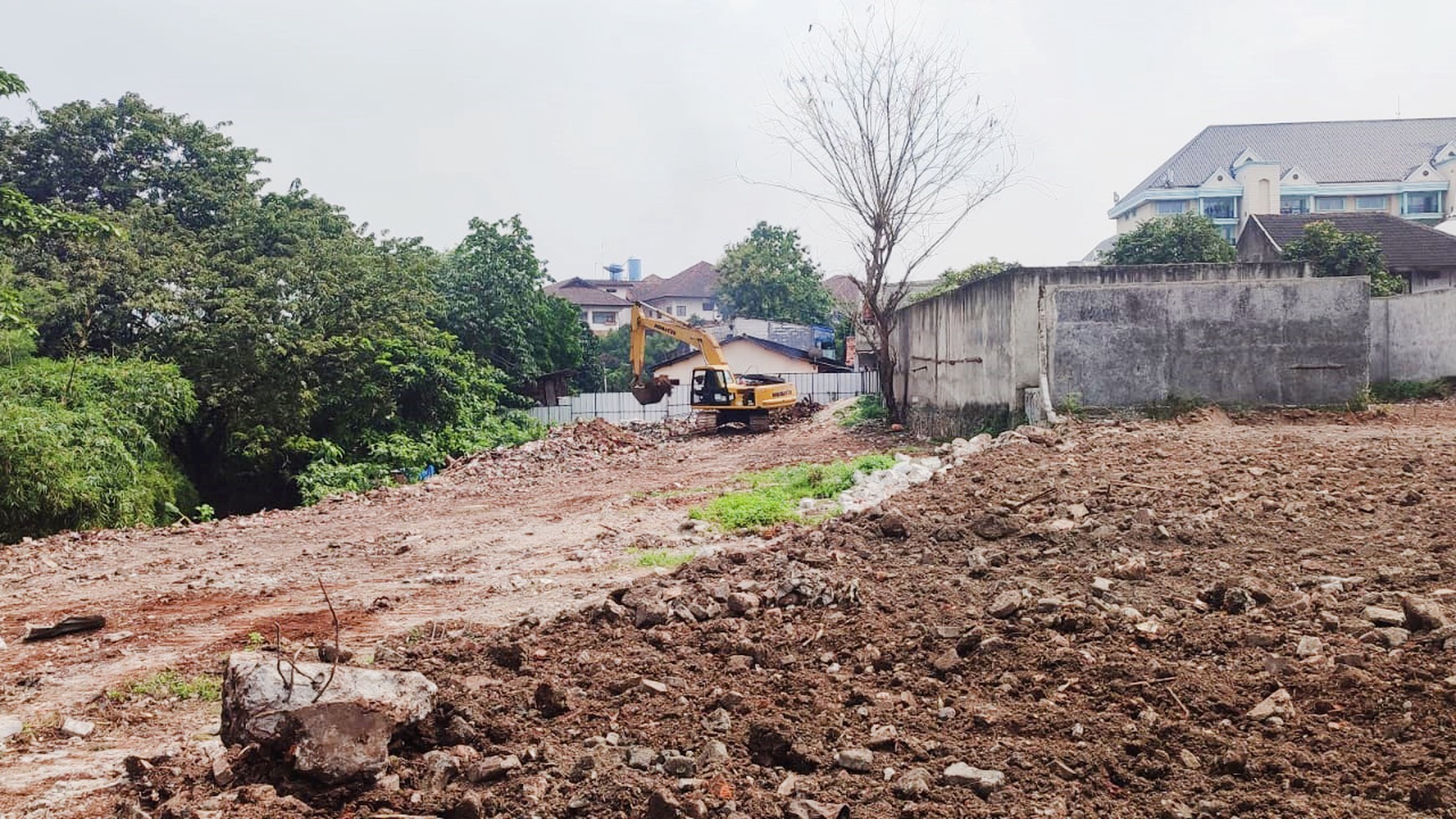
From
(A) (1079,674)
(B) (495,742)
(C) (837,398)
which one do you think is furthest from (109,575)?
(C) (837,398)

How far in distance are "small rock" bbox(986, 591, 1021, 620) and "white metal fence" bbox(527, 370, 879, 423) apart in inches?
910

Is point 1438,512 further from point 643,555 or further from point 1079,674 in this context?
point 643,555

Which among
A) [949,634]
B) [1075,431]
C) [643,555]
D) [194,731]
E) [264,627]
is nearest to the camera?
[949,634]

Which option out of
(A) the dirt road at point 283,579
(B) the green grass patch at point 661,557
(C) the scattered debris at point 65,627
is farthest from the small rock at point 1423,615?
(C) the scattered debris at point 65,627

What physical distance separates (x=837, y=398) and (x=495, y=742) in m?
27.4

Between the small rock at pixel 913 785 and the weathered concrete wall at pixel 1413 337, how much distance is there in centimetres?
1618

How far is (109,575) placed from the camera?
9.98 meters

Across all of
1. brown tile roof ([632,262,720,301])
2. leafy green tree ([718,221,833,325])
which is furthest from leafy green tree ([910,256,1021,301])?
brown tile roof ([632,262,720,301])

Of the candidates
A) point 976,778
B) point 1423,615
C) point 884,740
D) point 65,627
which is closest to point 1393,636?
point 1423,615

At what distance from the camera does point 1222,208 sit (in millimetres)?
51125

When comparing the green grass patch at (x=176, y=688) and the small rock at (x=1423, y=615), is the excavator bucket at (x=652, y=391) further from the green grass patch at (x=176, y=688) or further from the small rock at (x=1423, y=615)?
the small rock at (x=1423, y=615)

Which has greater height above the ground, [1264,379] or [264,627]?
[1264,379]

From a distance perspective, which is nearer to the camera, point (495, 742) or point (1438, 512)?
point (495, 742)

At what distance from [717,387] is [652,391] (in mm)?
2430
